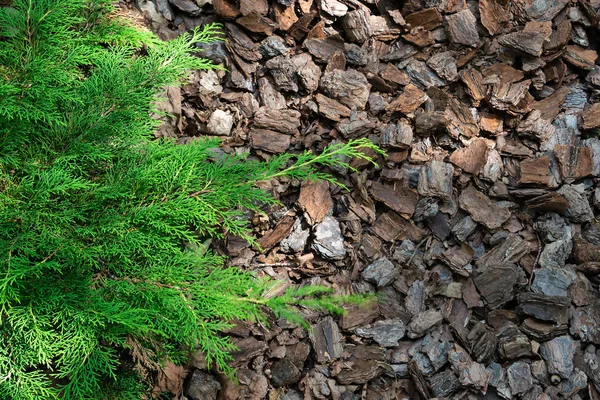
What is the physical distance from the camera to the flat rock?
5.88 ft

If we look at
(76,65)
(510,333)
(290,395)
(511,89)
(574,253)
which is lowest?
(290,395)

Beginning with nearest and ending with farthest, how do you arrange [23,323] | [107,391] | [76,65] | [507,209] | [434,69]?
A: [23,323], [107,391], [76,65], [507,209], [434,69]

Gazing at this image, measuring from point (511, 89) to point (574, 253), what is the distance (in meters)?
0.54

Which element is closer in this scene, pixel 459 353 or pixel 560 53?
pixel 459 353

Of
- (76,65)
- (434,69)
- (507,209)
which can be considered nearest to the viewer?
(76,65)

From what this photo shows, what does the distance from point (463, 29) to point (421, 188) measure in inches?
22.1

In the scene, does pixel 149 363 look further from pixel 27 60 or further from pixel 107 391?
pixel 27 60

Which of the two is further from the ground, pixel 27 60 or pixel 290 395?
pixel 27 60

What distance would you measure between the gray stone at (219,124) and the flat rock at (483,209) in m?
0.74

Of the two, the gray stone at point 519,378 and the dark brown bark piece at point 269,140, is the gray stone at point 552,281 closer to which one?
the gray stone at point 519,378

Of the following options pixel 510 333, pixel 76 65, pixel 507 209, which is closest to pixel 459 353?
pixel 510 333

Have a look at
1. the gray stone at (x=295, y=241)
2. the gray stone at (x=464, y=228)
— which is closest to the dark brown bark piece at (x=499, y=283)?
the gray stone at (x=464, y=228)

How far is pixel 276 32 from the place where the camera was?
6.35 feet

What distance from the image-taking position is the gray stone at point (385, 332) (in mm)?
1695
